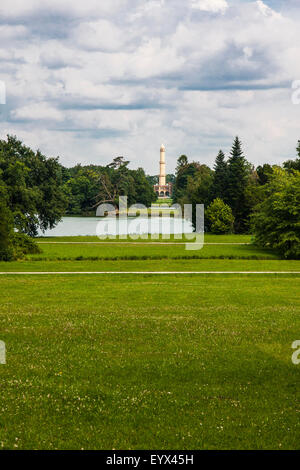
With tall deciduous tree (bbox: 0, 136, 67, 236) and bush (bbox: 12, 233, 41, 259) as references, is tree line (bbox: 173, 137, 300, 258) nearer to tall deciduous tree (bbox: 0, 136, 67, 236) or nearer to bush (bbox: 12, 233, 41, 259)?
bush (bbox: 12, 233, 41, 259)

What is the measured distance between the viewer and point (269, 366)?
29.9 feet

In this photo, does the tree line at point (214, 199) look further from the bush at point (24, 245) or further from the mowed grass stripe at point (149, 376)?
the mowed grass stripe at point (149, 376)

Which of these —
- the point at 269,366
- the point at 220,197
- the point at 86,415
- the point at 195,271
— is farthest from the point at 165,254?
→ the point at 220,197

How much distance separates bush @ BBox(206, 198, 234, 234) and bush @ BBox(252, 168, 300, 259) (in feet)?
75.4

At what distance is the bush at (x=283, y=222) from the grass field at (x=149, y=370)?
17.9 m

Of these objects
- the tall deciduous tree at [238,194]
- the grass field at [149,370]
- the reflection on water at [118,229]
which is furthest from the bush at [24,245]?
the tall deciduous tree at [238,194]

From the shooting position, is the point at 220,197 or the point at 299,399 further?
the point at 220,197

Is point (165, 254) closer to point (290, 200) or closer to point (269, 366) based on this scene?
point (290, 200)

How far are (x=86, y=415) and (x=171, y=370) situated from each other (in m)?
2.24

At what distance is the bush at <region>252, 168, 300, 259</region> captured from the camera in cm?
3522

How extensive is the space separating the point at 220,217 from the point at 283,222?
27.1 meters

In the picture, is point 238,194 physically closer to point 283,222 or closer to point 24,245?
point 283,222

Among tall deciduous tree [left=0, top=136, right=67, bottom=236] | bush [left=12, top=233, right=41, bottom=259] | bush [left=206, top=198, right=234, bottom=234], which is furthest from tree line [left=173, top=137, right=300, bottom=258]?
tall deciduous tree [left=0, top=136, right=67, bottom=236]

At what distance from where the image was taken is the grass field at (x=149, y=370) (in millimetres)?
6500
